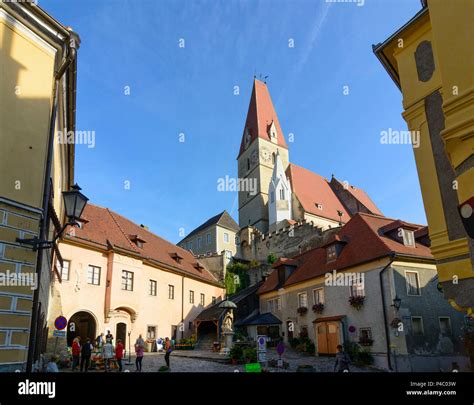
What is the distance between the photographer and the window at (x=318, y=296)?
2433cm

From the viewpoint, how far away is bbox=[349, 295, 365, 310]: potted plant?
2059 centimetres

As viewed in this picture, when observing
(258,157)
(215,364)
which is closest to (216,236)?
(258,157)

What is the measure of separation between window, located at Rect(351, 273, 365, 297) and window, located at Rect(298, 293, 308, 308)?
5004mm

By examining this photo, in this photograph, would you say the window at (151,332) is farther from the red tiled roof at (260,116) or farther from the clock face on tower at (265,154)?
the red tiled roof at (260,116)

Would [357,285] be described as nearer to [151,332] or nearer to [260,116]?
[151,332]

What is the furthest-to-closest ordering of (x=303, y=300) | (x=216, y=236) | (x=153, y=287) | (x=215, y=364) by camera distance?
(x=216, y=236), (x=153, y=287), (x=303, y=300), (x=215, y=364)

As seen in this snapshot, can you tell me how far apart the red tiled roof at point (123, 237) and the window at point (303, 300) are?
32.4 ft

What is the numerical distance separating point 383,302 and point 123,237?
17342 millimetres

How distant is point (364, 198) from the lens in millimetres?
62125

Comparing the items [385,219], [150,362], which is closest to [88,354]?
[150,362]

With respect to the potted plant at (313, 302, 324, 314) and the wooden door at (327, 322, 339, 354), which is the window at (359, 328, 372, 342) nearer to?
the wooden door at (327, 322, 339, 354)

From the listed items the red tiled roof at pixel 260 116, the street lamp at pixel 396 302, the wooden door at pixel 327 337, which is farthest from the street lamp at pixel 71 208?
the red tiled roof at pixel 260 116

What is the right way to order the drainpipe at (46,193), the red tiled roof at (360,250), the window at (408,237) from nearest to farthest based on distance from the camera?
the drainpipe at (46,193) → the red tiled roof at (360,250) → the window at (408,237)

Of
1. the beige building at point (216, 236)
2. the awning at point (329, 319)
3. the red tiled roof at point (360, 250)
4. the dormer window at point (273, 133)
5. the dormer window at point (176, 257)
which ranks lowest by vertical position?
the awning at point (329, 319)
